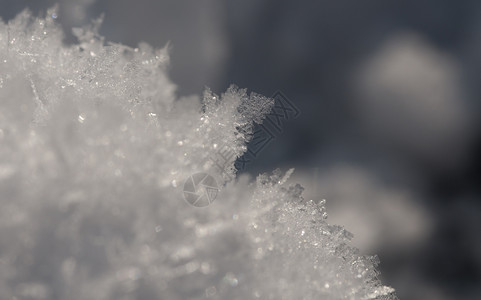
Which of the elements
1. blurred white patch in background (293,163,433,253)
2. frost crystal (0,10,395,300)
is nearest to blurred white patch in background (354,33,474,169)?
blurred white patch in background (293,163,433,253)

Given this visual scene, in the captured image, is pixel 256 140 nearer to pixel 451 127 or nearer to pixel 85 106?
pixel 85 106

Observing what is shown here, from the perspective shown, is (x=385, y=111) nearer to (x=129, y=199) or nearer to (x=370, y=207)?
(x=370, y=207)

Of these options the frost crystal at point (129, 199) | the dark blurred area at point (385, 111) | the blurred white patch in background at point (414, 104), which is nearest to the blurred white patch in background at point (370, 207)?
the dark blurred area at point (385, 111)

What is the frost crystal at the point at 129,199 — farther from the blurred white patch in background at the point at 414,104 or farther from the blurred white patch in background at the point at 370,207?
the blurred white patch in background at the point at 414,104

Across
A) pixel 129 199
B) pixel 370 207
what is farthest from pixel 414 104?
pixel 129 199

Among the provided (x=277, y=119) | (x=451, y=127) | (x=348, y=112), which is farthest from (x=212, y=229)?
(x=451, y=127)
